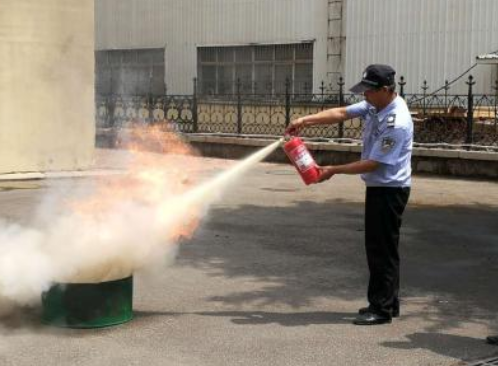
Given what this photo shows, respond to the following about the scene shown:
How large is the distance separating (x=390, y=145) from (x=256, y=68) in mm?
19565

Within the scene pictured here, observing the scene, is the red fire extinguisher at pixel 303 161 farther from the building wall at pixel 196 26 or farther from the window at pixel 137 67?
the window at pixel 137 67

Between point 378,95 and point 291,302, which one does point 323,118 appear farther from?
point 291,302

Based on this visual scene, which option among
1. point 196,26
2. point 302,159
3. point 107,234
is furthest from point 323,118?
point 196,26

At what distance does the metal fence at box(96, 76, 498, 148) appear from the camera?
55.8 ft

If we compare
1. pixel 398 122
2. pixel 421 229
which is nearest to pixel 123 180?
pixel 398 122

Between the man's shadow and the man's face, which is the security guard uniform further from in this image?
the man's shadow

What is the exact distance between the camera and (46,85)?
15.4 meters

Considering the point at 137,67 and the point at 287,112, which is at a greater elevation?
the point at 137,67

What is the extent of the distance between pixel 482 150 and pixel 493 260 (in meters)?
8.59

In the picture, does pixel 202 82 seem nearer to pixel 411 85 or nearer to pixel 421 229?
pixel 411 85

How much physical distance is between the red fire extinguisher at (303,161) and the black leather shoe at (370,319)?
3.70 feet

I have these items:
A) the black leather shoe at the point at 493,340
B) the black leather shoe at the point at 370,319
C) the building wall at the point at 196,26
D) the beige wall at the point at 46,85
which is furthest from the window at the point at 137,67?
the black leather shoe at the point at 493,340

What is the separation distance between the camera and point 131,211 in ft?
19.7

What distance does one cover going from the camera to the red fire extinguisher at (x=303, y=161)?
5.75 meters
